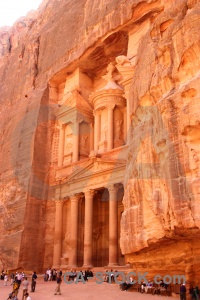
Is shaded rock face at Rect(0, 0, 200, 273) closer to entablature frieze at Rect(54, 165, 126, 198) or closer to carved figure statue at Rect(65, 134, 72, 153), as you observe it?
carved figure statue at Rect(65, 134, 72, 153)

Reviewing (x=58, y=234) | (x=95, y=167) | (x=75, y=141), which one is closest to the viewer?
(x=95, y=167)

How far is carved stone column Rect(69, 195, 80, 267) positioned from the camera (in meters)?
23.0

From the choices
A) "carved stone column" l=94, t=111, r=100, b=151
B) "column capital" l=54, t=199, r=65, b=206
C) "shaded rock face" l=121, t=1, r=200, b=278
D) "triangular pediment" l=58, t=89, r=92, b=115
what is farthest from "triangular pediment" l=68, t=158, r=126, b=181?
"shaded rock face" l=121, t=1, r=200, b=278


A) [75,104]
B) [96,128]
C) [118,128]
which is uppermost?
[75,104]

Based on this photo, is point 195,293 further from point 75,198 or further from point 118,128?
point 118,128

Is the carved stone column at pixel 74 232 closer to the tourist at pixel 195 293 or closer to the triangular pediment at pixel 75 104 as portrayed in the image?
the triangular pediment at pixel 75 104

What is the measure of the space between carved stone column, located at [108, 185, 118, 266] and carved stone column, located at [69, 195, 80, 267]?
10.2 ft

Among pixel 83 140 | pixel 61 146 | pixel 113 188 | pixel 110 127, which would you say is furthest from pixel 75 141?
pixel 113 188

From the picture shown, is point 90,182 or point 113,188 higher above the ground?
point 90,182

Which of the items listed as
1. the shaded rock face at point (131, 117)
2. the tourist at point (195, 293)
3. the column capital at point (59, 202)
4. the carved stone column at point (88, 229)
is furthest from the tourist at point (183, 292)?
the column capital at point (59, 202)

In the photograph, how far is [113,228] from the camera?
21422mm

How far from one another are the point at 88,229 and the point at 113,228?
1.99 m

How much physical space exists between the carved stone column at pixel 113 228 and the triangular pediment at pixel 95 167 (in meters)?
1.32

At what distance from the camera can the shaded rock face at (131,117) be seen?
30.6ft
